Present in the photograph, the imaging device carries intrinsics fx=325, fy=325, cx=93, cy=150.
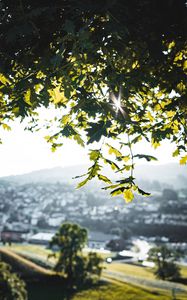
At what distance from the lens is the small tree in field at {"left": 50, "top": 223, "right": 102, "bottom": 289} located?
178 ft

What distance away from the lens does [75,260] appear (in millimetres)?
54906

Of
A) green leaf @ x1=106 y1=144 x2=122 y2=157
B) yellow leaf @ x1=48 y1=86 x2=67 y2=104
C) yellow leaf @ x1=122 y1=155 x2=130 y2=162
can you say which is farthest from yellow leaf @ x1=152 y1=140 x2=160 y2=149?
yellow leaf @ x1=48 y1=86 x2=67 y2=104

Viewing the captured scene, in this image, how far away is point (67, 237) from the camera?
56750mm

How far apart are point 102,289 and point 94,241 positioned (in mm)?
86299

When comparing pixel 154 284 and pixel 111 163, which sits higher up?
pixel 111 163

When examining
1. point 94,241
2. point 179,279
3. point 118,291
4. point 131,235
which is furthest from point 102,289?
point 131,235

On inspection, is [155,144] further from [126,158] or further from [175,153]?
[126,158]

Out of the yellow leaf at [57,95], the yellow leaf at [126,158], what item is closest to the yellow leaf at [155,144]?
the yellow leaf at [126,158]

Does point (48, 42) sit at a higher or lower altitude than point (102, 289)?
higher

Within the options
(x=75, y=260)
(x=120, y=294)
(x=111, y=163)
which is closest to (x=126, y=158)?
(x=111, y=163)

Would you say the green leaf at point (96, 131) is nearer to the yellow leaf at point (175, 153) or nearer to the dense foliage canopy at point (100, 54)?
the dense foliage canopy at point (100, 54)

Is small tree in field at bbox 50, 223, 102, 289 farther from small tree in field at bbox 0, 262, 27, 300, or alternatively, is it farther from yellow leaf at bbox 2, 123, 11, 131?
yellow leaf at bbox 2, 123, 11, 131

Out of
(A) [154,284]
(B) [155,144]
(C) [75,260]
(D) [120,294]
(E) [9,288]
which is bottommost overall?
(A) [154,284]

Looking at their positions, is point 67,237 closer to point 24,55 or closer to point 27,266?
point 27,266
